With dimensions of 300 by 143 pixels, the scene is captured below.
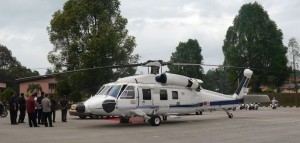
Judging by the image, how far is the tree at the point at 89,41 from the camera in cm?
4316

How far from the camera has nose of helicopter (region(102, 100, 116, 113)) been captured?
18266mm

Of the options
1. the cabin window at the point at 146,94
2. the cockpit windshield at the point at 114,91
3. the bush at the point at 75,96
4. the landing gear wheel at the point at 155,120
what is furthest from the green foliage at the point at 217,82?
the cockpit windshield at the point at 114,91

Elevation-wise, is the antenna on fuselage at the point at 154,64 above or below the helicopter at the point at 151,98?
above

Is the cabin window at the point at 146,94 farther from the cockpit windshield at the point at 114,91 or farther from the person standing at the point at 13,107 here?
the person standing at the point at 13,107

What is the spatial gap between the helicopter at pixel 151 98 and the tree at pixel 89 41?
21.1m

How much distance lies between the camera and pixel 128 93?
755 inches

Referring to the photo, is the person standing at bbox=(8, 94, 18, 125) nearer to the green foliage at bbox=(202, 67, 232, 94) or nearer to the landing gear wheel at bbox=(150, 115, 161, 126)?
the landing gear wheel at bbox=(150, 115, 161, 126)

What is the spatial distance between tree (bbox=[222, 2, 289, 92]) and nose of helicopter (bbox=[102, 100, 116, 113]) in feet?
152

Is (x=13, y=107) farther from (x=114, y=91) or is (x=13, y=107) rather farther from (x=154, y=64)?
(x=154, y=64)

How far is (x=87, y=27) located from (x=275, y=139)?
118 feet

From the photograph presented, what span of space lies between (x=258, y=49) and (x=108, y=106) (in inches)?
1846

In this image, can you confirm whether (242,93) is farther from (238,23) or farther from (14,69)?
(14,69)

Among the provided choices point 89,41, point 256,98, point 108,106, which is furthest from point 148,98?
point 89,41

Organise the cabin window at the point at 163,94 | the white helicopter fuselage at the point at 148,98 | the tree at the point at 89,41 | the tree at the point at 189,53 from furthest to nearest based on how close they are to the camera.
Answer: the tree at the point at 189,53 → the tree at the point at 89,41 → the cabin window at the point at 163,94 → the white helicopter fuselage at the point at 148,98
